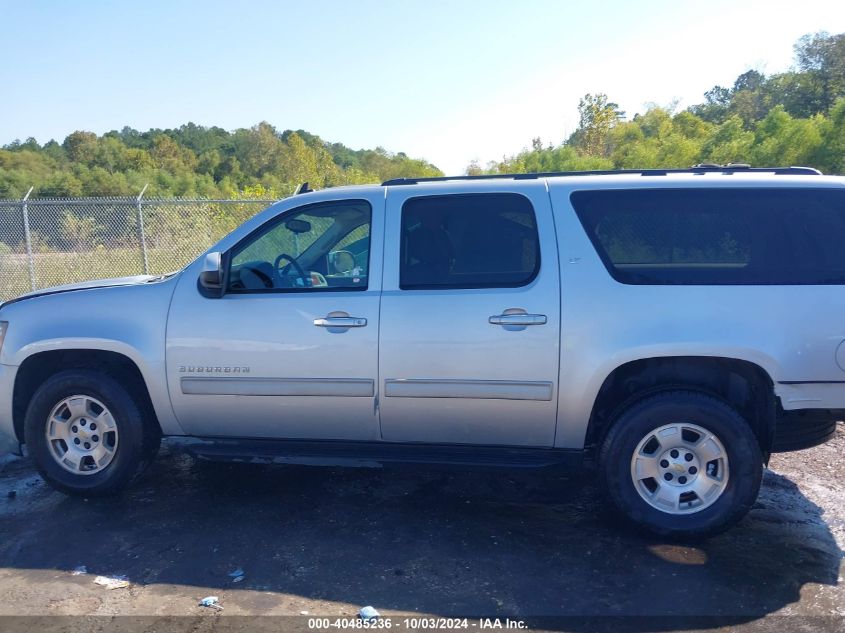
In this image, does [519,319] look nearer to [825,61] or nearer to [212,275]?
[212,275]

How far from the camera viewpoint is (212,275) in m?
4.43

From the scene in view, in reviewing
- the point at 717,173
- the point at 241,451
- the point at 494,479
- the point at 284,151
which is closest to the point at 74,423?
the point at 241,451

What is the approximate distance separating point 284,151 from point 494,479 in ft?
80.3

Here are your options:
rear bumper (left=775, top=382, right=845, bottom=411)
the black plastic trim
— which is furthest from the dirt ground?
rear bumper (left=775, top=382, right=845, bottom=411)

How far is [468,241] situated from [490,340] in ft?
2.12

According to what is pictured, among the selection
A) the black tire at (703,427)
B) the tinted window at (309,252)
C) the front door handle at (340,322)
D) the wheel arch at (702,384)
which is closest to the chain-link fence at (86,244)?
the tinted window at (309,252)

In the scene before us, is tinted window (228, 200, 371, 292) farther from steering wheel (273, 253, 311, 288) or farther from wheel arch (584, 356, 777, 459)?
wheel arch (584, 356, 777, 459)

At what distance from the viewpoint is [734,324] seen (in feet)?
13.0

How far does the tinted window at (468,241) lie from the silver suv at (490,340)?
0.05 ft

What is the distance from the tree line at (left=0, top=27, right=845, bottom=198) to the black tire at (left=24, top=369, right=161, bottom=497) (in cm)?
1099

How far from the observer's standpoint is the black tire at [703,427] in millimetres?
4016

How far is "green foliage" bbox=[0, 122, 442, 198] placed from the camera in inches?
1049

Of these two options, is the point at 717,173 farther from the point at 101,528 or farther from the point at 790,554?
the point at 101,528

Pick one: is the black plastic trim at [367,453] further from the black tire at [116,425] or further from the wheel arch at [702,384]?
the wheel arch at [702,384]
